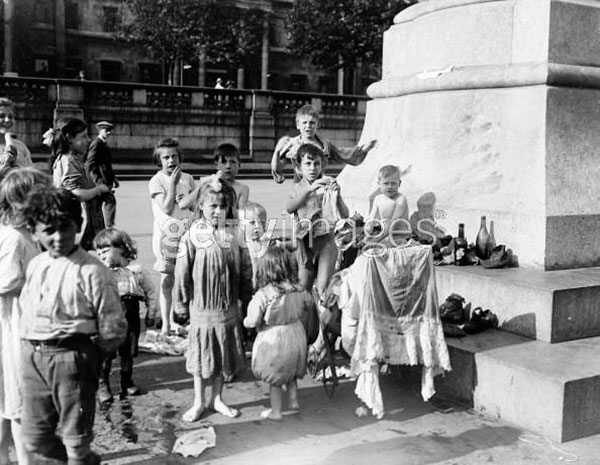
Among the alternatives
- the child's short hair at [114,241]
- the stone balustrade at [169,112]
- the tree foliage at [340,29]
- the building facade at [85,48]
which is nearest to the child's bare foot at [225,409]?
the child's short hair at [114,241]

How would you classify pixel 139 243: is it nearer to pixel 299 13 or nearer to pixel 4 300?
pixel 4 300

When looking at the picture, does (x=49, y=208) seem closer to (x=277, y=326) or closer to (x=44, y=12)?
(x=277, y=326)

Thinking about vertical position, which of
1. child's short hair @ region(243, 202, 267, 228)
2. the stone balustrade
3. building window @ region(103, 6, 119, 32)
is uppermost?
building window @ region(103, 6, 119, 32)

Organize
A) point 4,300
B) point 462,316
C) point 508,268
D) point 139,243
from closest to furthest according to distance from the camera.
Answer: point 4,300
point 462,316
point 508,268
point 139,243

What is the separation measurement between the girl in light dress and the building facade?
132ft

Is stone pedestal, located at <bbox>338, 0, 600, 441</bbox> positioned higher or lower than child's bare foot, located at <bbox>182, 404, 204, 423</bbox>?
higher

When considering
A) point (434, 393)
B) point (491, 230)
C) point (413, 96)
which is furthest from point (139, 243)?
point (434, 393)

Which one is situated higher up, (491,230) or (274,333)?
(491,230)

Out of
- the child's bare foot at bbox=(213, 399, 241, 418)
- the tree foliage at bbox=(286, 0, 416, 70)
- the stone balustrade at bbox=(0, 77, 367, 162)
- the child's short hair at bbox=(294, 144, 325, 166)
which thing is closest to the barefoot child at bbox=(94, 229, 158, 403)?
the child's bare foot at bbox=(213, 399, 241, 418)

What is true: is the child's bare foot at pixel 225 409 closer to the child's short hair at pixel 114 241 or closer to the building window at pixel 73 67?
the child's short hair at pixel 114 241

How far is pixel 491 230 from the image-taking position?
6.40 meters

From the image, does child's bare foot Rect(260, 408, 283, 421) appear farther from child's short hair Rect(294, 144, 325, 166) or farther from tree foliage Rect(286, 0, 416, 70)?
tree foliage Rect(286, 0, 416, 70)

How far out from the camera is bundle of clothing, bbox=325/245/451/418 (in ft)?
16.0

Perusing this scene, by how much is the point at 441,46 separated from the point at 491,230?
2.25 meters
